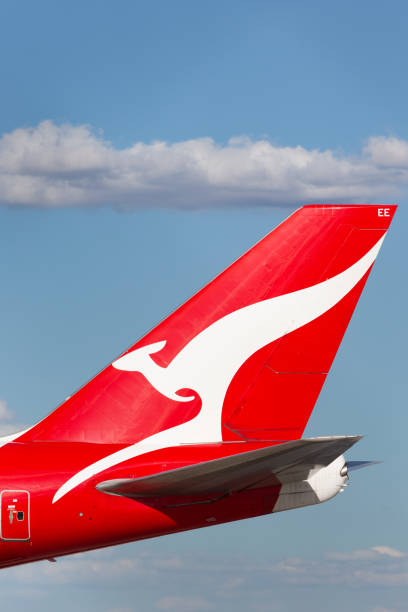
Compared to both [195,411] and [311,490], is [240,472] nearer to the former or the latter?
[311,490]

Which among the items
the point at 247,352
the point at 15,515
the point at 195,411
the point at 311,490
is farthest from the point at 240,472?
the point at 15,515

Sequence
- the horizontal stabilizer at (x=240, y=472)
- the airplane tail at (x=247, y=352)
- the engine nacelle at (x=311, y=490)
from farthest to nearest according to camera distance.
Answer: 1. the airplane tail at (x=247, y=352)
2. the engine nacelle at (x=311, y=490)
3. the horizontal stabilizer at (x=240, y=472)

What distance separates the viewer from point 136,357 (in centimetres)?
1938

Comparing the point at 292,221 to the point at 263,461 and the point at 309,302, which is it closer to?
the point at 309,302

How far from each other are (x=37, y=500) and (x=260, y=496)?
14.8 feet

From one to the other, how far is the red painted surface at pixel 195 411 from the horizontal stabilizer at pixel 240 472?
1.15 feet

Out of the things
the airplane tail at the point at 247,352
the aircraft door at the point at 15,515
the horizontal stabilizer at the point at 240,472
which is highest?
the airplane tail at the point at 247,352

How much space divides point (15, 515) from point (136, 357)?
4.27m

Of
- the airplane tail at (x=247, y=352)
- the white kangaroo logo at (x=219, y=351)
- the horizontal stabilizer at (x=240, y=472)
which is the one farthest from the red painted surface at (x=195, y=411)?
the horizontal stabilizer at (x=240, y=472)

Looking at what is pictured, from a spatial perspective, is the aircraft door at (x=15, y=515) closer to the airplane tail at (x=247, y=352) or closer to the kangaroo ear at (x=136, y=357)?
the airplane tail at (x=247, y=352)

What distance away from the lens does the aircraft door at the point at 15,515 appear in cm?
1734

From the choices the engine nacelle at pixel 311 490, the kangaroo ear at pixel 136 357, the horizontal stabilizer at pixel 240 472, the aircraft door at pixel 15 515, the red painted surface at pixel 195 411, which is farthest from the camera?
the kangaroo ear at pixel 136 357

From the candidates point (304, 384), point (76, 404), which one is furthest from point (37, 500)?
point (304, 384)

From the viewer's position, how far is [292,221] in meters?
19.8
